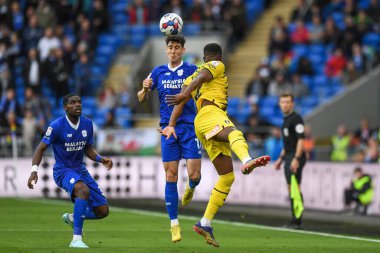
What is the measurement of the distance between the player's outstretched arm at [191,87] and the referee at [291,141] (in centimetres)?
529

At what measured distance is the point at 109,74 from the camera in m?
35.0

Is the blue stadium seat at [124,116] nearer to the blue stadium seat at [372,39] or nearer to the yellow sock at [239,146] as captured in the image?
the blue stadium seat at [372,39]

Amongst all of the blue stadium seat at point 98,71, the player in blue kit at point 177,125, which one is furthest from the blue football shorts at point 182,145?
the blue stadium seat at point 98,71

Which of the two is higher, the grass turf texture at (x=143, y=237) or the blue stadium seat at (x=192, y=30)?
the blue stadium seat at (x=192, y=30)

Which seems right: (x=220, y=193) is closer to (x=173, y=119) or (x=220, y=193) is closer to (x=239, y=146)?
(x=239, y=146)

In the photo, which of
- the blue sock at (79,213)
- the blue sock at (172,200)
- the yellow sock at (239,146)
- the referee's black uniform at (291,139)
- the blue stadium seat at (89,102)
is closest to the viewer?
the yellow sock at (239,146)

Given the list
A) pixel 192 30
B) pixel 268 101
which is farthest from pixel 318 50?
pixel 192 30

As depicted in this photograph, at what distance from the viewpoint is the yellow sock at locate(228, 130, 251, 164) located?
13180 millimetres

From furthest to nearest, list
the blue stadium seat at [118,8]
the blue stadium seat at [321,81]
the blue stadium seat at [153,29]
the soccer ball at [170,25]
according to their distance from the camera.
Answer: the blue stadium seat at [118,8], the blue stadium seat at [153,29], the blue stadium seat at [321,81], the soccer ball at [170,25]

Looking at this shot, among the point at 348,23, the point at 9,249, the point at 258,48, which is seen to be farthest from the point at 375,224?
the point at 258,48

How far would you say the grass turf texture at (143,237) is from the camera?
13.9m

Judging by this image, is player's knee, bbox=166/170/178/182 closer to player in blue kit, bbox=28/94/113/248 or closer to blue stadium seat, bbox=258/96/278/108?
player in blue kit, bbox=28/94/113/248

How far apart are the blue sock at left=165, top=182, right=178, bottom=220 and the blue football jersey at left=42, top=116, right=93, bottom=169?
126 centimetres

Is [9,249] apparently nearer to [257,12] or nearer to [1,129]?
[1,129]
